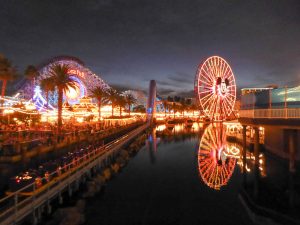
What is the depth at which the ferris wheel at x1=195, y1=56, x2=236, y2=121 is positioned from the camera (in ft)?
230

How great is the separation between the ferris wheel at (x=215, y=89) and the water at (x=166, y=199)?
42270mm

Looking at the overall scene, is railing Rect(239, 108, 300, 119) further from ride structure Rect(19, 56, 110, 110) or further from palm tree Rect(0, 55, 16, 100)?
ride structure Rect(19, 56, 110, 110)

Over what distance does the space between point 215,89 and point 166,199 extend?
56.5 metres

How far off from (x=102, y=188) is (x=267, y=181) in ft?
44.4

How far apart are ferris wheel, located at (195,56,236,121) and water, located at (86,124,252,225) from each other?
139ft

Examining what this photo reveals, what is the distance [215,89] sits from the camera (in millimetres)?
72000

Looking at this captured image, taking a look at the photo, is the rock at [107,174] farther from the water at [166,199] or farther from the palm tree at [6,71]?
the palm tree at [6,71]

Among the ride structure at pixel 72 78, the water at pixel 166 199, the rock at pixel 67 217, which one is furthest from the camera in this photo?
the ride structure at pixel 72 78

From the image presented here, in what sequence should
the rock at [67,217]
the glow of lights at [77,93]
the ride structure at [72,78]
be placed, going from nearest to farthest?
the rock at [67,217]
the glow of lights at [77,93]
the ride structure at [72,78]

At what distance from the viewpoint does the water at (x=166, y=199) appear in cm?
1586

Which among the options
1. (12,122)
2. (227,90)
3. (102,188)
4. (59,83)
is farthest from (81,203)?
(227,90)

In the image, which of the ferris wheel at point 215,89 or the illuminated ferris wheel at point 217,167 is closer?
the illuminated ferris wheel at point 217,167

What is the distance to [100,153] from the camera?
90.4 feet

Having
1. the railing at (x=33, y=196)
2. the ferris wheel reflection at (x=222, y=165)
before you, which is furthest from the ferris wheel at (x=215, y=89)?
the railing at (x=33, y=196)
